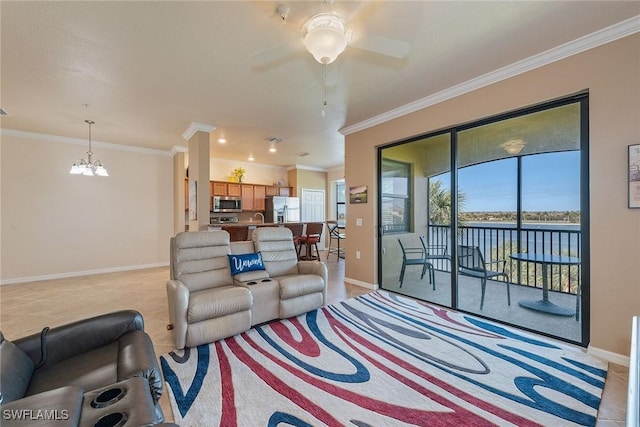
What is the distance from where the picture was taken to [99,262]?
18.4ft

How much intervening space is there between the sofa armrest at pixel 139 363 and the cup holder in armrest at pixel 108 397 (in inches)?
6.6

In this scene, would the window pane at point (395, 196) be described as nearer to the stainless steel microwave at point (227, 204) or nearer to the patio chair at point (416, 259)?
the patio chair at point (416, 259)

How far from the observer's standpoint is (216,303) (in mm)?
2529

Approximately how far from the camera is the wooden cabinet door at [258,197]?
25.4ft

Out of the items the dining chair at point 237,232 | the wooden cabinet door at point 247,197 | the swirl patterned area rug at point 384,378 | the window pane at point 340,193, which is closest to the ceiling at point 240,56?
the dining chair at point 237,232

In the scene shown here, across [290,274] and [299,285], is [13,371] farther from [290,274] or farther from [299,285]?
[290,274]

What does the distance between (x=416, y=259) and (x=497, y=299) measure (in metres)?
1.10

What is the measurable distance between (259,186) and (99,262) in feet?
13.2

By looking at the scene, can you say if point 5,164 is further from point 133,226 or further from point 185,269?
point 185,269

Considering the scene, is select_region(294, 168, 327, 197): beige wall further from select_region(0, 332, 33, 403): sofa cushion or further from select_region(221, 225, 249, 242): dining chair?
select_region(0, 332, 33, 403): sofa cushion

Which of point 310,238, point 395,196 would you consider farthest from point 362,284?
point 310,238

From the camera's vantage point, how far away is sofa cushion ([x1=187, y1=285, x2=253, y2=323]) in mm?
2436

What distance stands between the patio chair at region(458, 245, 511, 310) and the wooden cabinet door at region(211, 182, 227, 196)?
5.74 metres

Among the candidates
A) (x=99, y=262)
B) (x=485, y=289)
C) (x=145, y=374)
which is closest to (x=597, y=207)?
(x=485, y=289)
